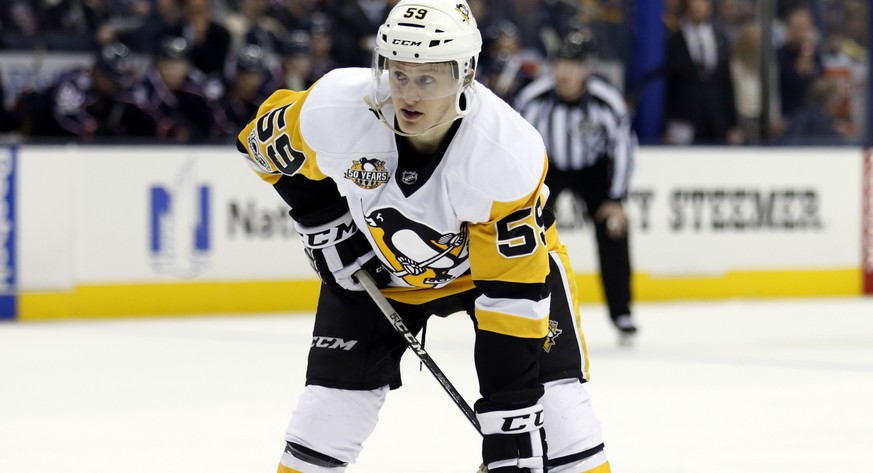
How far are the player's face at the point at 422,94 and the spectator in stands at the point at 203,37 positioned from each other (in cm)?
476

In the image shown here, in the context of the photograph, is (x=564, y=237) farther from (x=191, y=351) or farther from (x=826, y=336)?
(x=191, y=351)

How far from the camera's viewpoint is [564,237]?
700cm

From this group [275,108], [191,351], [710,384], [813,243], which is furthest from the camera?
[813,243]

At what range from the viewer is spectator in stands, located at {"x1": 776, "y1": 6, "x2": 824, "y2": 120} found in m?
8.09

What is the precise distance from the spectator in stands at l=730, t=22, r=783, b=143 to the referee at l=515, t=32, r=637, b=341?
7.99 ft

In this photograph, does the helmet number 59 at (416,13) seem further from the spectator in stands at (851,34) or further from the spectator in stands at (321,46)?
the spectator in stands at (851,34)

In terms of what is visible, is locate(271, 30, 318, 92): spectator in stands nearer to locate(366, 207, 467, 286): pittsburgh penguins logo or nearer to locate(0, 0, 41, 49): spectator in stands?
locate(0, 0, 41, 49): spectator in stands

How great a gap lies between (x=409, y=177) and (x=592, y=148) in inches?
127

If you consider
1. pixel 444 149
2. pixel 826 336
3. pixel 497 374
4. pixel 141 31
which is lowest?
pixel 826 336

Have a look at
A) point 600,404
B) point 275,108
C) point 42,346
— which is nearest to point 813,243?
point 600,404

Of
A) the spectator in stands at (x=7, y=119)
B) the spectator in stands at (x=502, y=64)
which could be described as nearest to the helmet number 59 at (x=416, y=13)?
the spectator in stands at (x=7, y=119)

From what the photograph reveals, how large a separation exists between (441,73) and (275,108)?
0.50m

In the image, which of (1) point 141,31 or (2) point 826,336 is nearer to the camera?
(2) point 826,336

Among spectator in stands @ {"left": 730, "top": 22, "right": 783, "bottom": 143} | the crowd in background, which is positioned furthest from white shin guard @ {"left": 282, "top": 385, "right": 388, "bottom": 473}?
spectator in stands @ {"left": 730, "top": 22, "right": 783, "bottom": 143}
